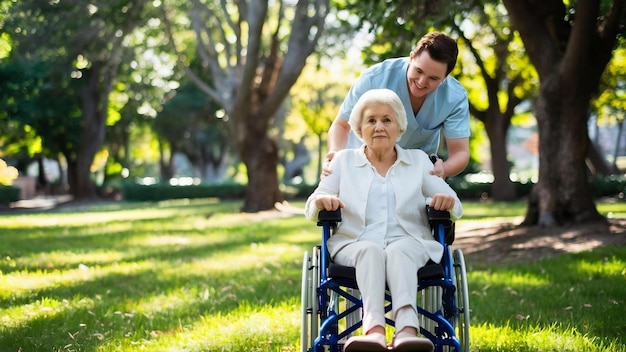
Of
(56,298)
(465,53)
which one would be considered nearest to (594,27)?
(56,298)

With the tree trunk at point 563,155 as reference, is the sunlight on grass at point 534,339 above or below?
below

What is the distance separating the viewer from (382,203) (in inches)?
139

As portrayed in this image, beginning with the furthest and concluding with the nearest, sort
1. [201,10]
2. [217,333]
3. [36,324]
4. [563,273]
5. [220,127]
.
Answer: [220,127] → [201,10] → [563,273] → [36,324] → [217,333]

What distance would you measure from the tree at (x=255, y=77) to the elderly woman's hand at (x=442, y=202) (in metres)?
12.3

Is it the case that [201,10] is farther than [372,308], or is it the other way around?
[201,10]

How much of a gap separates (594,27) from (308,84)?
24728 millimetres

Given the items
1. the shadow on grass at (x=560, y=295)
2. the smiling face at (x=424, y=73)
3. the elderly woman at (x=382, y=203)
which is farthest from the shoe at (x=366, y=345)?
the shadow on grass at (x=560, y=295)

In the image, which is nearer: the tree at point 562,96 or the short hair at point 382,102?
the short hair at point 382,102

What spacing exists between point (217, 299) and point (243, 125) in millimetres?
12055

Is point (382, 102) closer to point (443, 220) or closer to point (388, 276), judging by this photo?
point (443, 220)

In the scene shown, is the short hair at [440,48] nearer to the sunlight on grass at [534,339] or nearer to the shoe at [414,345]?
the shoe at [414,345]

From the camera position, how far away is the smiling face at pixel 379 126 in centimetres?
345

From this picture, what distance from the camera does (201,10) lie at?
58.4 feet

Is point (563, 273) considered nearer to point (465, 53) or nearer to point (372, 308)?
point (372, 308)
